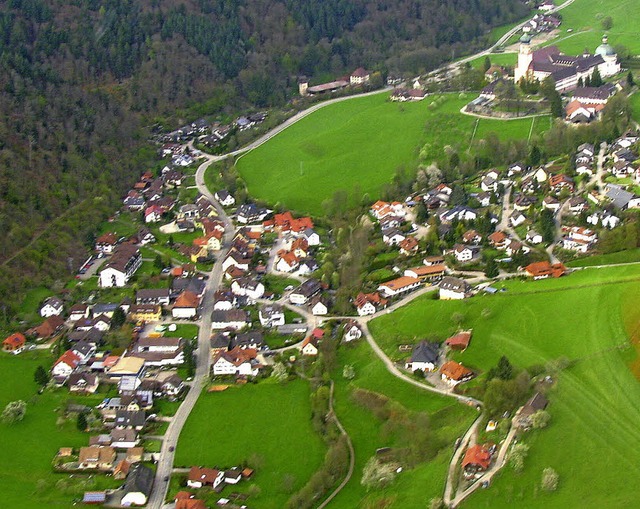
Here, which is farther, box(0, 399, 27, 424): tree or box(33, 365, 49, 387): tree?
box(33, 365, 49, 387): tree

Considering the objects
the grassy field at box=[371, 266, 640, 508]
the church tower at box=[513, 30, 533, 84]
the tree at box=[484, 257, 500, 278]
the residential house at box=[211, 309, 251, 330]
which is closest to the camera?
the grassy field at box=[371, 266, 640, 508]

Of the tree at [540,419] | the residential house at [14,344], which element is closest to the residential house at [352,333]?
the tree at [540,419]

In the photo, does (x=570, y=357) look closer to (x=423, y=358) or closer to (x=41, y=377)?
(x=423, y=358)

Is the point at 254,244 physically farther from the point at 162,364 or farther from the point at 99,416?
the point at 99,416

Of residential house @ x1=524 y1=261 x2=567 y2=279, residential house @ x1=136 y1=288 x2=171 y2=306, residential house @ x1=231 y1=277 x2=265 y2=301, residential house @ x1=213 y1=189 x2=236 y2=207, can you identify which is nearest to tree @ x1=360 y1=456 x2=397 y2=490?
residential house @ x1=524 y1=261 x2=567 y2=279

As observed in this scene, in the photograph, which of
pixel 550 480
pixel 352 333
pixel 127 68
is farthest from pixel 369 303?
pixel 127 68

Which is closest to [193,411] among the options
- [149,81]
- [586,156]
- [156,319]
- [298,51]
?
[156,319]

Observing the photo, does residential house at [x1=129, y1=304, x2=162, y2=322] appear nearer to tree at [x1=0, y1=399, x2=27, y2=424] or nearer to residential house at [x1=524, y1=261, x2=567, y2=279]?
tree at [x1=0, y1=399, x2=27, y2=424]
